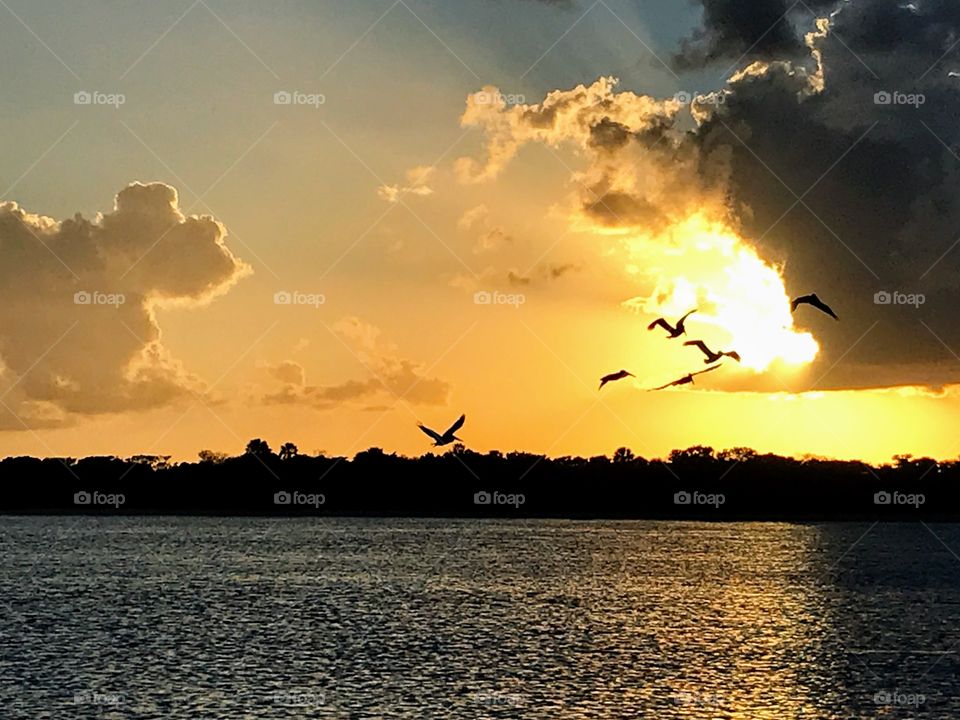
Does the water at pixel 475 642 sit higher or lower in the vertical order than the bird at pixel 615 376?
lower

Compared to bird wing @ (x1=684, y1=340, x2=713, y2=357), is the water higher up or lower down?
lower down

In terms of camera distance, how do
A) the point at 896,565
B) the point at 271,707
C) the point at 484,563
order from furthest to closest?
the point at 896,565 → the point at 484,563 → the point at 271,707

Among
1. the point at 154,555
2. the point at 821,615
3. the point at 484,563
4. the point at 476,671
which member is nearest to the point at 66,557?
the point at 154,555

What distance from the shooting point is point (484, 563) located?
5915 inches

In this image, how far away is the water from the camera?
5625cm

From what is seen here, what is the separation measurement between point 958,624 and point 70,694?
56569 mm

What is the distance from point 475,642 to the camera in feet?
247

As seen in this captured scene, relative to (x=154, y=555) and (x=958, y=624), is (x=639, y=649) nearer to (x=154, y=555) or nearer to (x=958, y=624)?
(x=958, y=624)

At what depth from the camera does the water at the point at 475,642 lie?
185 ft

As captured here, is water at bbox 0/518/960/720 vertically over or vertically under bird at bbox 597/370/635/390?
under

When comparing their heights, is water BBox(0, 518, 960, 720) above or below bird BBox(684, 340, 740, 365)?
below

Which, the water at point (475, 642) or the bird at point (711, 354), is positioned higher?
the bird at point (711, 354)

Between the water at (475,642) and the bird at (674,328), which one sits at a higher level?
the bird at (674,328)

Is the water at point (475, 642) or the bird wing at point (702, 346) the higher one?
the bird wing at point (702, 346)
